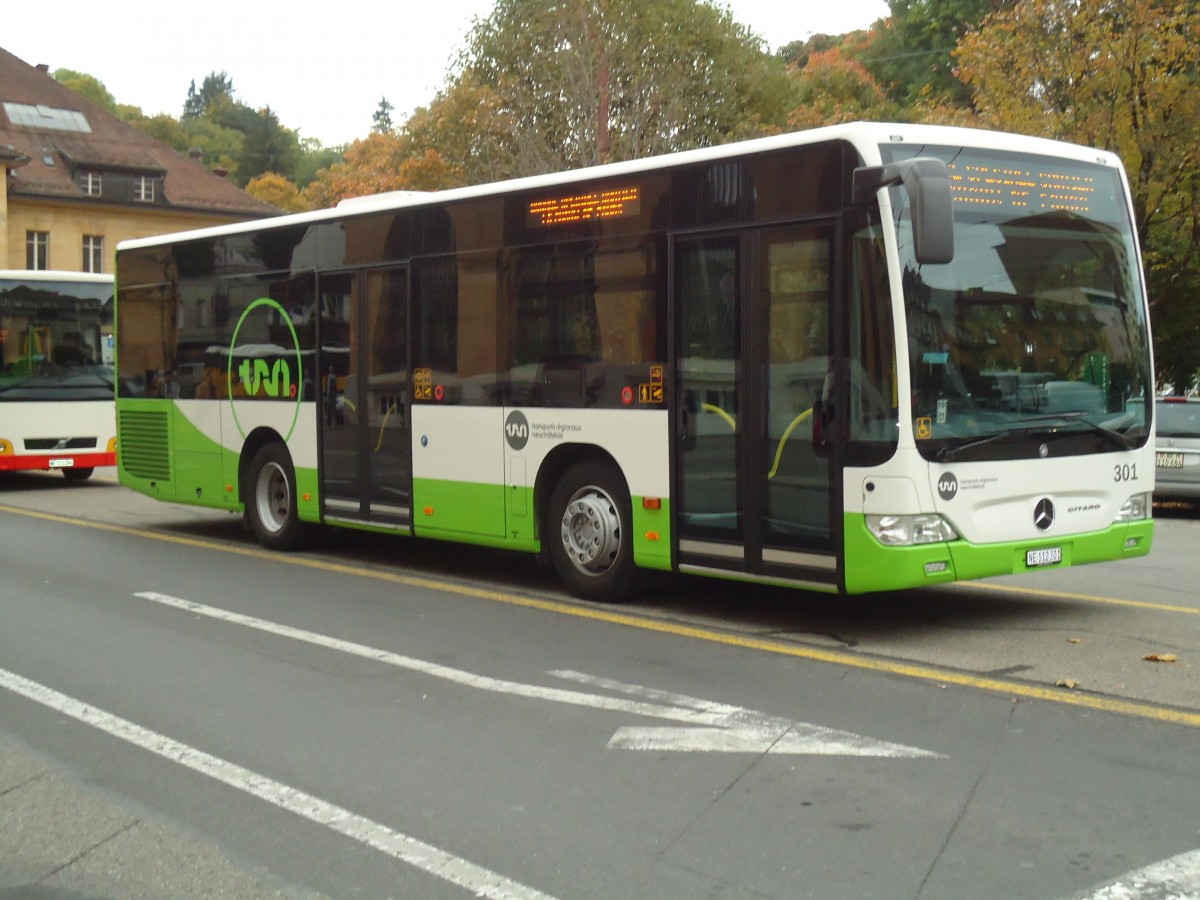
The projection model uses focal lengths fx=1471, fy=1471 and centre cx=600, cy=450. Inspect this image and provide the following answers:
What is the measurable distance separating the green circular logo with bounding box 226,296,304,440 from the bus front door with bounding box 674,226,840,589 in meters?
5.00

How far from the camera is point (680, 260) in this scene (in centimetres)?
956

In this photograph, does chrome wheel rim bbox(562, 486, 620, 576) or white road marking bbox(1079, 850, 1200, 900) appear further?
chrome wheel rim bbox(562, 486, 620, 576)

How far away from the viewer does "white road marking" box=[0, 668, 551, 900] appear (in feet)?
15.5

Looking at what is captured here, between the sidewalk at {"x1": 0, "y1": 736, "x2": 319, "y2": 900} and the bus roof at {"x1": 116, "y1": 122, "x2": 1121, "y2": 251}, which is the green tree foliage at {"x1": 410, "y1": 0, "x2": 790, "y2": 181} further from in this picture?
the sidewalk at {"x1": 0, "y1": 736, "x2": 319, "y2": 900}

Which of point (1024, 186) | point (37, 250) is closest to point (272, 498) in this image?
point (1024, 186)

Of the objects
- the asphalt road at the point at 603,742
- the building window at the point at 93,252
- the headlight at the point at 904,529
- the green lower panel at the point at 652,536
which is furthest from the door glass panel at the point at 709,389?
the building window at the point at 93,252

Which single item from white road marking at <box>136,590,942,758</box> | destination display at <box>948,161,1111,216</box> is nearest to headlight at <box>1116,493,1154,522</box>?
destination display at <box>948,161,1111,216</box>

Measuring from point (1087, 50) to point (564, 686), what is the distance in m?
21.1

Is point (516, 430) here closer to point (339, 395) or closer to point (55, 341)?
point (339, 395)

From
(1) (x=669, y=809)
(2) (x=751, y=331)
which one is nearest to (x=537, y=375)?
(2) (x=751, y=331)

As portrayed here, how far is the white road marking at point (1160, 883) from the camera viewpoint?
4.48 meters

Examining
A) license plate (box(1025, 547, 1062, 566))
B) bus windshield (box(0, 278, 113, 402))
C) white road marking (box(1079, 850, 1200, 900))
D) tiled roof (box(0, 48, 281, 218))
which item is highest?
tiled roof (box(0, 48, 281, 218))

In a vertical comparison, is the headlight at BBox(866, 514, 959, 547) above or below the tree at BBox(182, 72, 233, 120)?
below

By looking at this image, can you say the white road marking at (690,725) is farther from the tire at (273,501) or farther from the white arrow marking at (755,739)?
the tire at (273,501)
